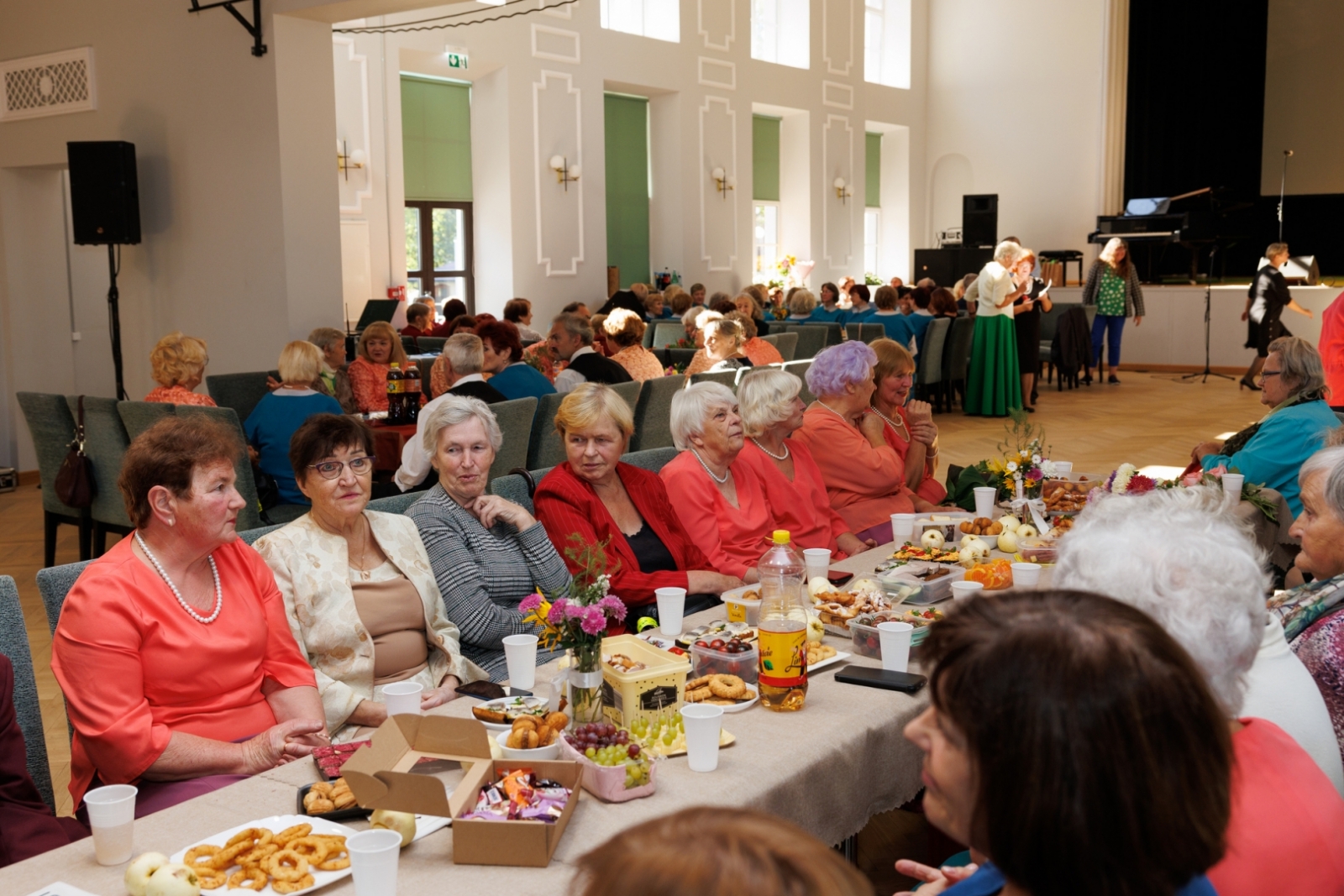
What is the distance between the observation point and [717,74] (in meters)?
14.1

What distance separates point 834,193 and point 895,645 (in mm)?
14671

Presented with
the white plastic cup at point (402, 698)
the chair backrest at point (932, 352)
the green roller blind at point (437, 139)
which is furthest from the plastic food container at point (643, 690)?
the green roller blind at point (437, 139)

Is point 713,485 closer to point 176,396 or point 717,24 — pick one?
point 176,396

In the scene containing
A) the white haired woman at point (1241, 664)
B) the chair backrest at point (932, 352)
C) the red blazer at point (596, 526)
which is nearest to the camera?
the white haired woman at point (1241, 664)

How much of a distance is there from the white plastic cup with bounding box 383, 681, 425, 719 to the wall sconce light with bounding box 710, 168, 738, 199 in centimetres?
1277

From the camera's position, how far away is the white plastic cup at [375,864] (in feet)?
4.66

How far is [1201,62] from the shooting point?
16.8m

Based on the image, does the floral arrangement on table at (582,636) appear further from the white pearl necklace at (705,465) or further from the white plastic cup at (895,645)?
the white pearl necklace at (705,465)

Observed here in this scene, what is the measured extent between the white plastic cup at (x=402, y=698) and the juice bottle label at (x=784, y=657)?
2.00 feet

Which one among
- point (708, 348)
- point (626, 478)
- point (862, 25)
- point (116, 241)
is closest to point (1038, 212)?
point (862, 25)

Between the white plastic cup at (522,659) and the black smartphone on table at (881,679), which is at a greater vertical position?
the white plastic cup at (522,659)

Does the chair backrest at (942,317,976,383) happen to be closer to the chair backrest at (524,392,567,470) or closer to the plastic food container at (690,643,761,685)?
the chair backrest at (524,392,567,470)

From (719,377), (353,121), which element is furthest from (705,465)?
(353,121)

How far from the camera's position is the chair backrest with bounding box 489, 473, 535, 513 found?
128 inches
